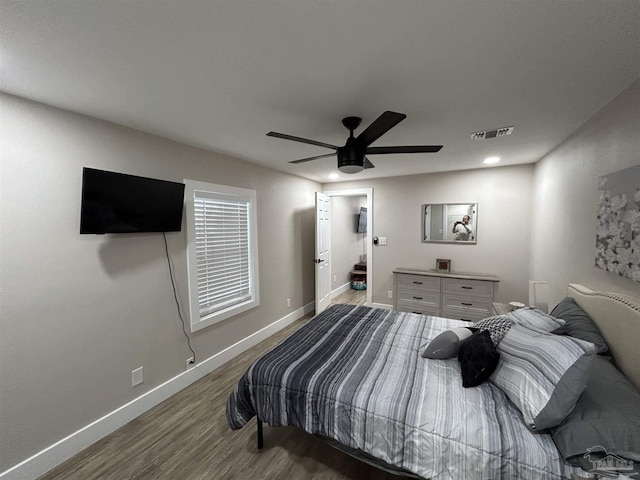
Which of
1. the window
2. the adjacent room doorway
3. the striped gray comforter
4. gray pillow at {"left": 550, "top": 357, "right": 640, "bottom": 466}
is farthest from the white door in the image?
gray pillow at {"left": 550, "top": 357, "right": 640, "bottom": 466}

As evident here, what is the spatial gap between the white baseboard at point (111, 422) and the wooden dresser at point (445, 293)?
2.50m

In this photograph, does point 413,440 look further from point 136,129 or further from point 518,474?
point 136,129

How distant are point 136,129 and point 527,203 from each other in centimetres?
481

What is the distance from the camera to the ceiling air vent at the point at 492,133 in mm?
2331

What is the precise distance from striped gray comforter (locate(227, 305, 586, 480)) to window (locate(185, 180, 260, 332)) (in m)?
1.23

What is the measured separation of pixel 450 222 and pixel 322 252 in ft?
7.09

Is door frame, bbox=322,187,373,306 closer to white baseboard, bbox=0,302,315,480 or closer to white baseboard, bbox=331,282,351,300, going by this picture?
white baseboard, bbox=331,282,351,300

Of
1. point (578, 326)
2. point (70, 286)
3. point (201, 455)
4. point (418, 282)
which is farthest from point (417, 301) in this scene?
point (70, 286)

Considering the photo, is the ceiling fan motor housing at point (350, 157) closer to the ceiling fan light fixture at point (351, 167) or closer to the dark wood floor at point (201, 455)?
the ceiling fan light fixture at point (351, 167)

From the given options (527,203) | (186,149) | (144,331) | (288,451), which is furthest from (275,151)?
(527,203)

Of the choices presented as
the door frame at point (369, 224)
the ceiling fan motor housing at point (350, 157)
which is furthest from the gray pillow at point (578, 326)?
the door frame at point (369, 224)

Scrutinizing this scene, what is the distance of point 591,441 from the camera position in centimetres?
109

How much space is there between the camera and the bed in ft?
3.85

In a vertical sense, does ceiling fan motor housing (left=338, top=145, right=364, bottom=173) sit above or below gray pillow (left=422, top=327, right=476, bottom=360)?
above
